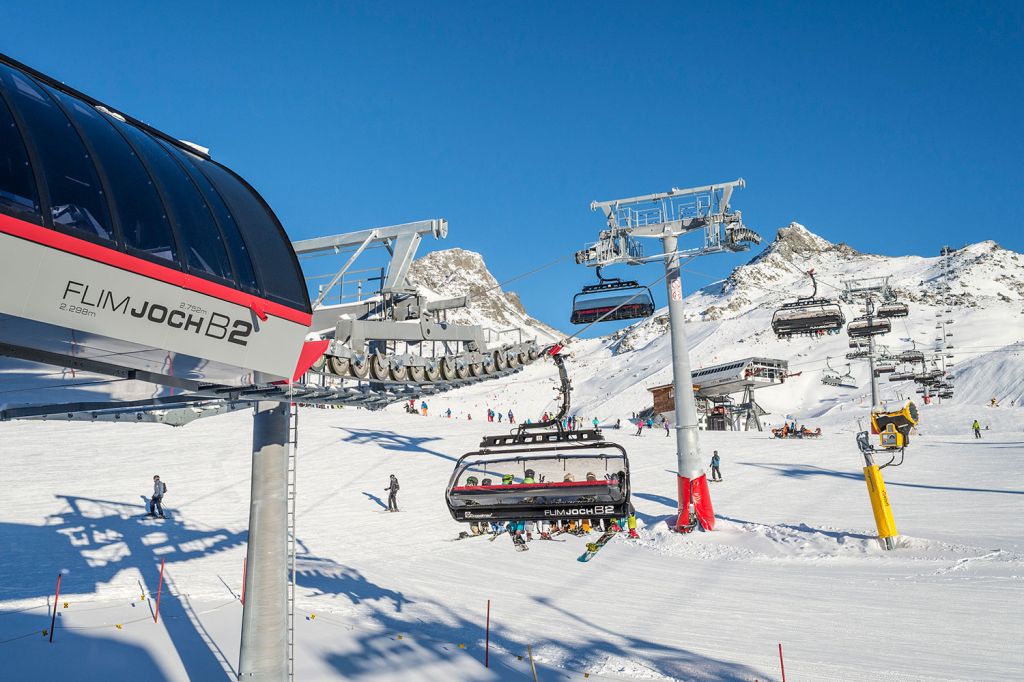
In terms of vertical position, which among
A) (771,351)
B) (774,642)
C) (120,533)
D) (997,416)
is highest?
(771,351)

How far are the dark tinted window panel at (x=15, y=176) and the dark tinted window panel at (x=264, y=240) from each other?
2.17m

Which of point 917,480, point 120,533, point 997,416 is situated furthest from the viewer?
point 997,416

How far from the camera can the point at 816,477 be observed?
26859 millimetres

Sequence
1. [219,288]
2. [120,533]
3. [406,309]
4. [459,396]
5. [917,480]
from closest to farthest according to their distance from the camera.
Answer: [219,288] < [406,309] < [120,533] < [917,480] < [459,396]

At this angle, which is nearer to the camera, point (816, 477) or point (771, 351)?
point (816, 477)

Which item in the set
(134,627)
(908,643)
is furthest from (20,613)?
(908,643)

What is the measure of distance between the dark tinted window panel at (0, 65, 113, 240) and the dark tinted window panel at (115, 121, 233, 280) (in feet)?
2.35

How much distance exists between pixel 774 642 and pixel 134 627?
32.0 ft

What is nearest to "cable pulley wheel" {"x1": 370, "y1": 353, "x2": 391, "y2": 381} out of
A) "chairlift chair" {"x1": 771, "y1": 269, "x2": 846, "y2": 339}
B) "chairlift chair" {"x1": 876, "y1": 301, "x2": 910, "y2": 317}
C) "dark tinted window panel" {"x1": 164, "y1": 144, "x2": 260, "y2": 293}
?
"dark tinted window panel" {"x1": 164, "y1": 144, "x2": 260, "y2": 293}

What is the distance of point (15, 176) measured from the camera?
4.85 m

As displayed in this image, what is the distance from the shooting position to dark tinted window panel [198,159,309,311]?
707 cm

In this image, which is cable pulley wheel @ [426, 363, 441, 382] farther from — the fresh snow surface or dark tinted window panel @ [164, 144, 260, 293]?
dark tinted window panel @ [164, 144, 260, 293]

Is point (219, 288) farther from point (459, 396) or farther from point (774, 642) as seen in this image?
point (459, 396)

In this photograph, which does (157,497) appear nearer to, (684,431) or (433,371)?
(433,371)
